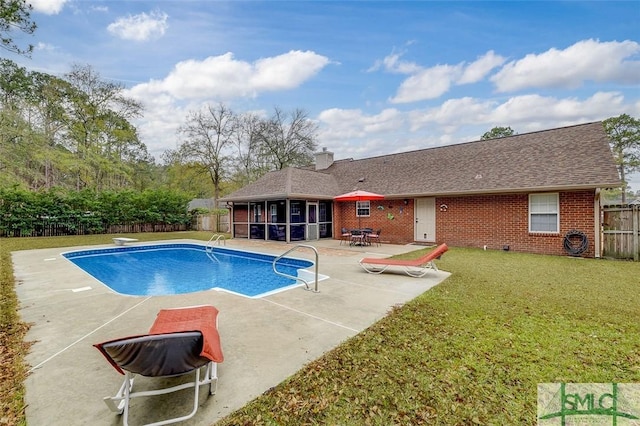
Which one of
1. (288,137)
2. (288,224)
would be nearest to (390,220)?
(288,224)

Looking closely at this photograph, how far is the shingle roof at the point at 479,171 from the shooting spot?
33.9ft

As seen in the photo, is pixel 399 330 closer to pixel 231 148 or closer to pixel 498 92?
pixel 498 92

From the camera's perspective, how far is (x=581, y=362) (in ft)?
10.1

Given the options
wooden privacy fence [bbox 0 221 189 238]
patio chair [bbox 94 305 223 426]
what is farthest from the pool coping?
wooden privacy fence [bbox 0 221 189 238]

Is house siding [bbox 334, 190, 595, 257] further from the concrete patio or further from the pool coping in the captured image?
the pool coping

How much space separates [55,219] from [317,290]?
20646mm

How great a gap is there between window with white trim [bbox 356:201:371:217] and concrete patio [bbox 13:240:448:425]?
8.43m

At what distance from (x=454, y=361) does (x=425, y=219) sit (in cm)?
1132

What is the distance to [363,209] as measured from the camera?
16.2 meters

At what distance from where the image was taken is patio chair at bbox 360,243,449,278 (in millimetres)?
7148

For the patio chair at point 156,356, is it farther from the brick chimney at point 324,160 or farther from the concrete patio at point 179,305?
the brick chimney at point 324,160

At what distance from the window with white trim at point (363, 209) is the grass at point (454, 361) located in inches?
405

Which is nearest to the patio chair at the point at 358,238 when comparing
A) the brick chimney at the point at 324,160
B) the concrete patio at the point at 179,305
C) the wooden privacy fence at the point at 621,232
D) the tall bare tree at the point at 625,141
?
the concrete patio at the point at 179,305

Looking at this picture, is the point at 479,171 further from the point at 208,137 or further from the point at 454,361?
the point at 208,137
